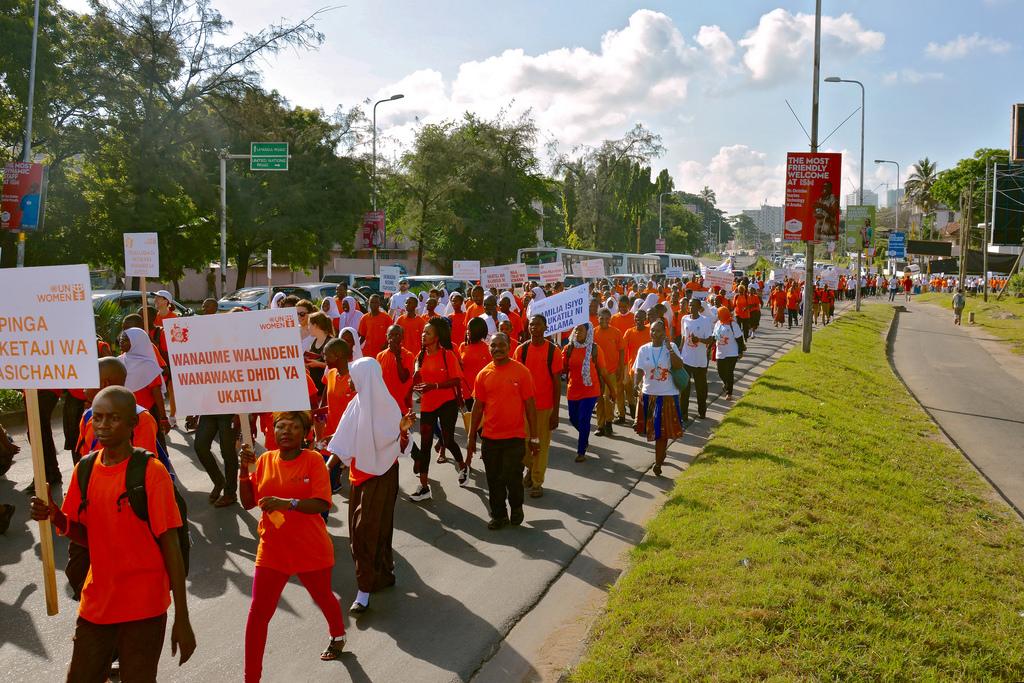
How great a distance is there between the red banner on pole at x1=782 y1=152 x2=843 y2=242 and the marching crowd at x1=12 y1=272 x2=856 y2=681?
6678mm

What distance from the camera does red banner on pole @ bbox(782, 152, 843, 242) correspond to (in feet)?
62.0

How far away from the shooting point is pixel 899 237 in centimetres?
6988

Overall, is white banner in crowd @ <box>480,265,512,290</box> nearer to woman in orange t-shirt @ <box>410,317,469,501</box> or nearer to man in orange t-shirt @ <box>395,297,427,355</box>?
man in orange t-shirt @ <box>395,297,427,355</box>

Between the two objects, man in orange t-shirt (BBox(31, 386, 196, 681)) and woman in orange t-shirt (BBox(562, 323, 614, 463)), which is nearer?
man in orange t-shirt (BBox(31, 386, 196, 681))

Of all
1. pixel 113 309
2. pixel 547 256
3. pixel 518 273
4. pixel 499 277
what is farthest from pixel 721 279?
pixel 547 256

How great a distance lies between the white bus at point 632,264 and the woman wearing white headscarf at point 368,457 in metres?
45.5

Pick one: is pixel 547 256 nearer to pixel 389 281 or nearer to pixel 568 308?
pixel 389 281

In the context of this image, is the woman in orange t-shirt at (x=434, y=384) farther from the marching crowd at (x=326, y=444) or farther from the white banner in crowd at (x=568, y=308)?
the white banner in crowd at (x=568, y=308)

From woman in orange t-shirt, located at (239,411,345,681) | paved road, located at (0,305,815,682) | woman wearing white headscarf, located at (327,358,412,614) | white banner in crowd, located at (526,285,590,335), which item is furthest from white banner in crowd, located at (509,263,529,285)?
woman in orange t-shirt, located at (239,411,345,681)

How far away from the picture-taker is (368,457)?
17.4 feet

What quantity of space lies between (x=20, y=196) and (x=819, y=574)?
21.0m

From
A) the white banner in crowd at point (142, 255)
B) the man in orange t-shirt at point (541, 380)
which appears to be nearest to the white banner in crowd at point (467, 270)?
the white banner in crowd at point (142, 255)

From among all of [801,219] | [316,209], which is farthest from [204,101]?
[801,219]

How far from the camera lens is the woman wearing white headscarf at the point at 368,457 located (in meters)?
5.28
